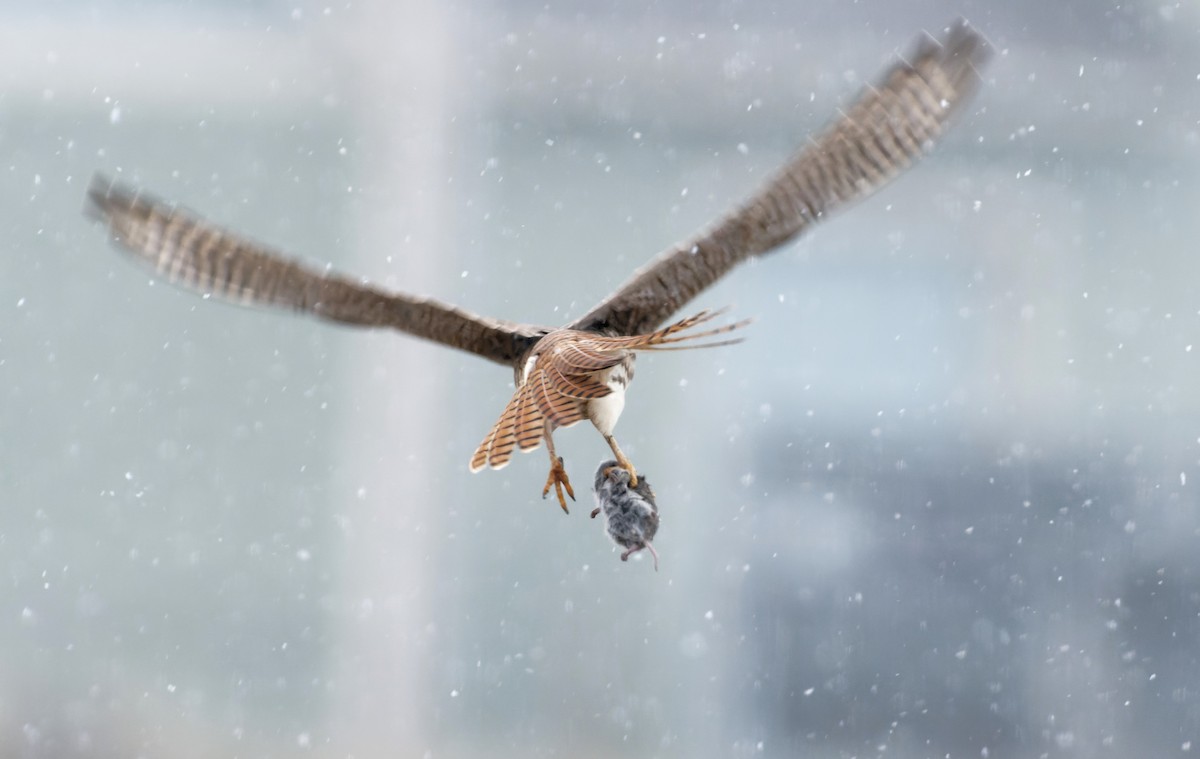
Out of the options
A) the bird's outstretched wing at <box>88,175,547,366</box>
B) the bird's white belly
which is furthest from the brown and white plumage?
the bird's outstretched wing at <box>88,175,547,366</box>

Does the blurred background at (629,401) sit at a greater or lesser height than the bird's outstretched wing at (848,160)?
greater

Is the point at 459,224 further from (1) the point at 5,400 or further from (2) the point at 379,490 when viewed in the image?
(1) the point at 5,400

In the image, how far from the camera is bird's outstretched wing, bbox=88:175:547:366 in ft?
3.90

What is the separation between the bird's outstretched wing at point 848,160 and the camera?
1.27 meters

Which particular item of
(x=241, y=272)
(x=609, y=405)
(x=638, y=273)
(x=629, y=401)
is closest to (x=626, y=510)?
(x=609, y=405)

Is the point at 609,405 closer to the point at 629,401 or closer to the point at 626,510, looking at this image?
the point at 626,510

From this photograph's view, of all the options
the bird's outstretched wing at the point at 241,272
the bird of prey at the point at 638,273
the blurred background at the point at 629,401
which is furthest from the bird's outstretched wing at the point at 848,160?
the blurred background at the point at 629,401

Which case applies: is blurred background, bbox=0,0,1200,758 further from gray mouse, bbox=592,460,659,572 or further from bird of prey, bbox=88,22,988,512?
gray mouse, bbox=592,460,659,572

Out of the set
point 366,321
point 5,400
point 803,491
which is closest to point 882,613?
point 803,491

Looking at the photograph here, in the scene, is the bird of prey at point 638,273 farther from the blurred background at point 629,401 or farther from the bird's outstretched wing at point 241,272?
the blurred background at point 629,401

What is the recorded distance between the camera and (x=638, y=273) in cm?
131

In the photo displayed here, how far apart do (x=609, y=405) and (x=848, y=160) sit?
36 centimetres

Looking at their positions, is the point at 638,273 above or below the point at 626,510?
above

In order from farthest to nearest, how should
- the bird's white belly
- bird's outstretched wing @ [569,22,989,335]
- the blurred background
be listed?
the blurred background → bird's outstretched wing @ [569,22,989,335] → the bird's white belly
